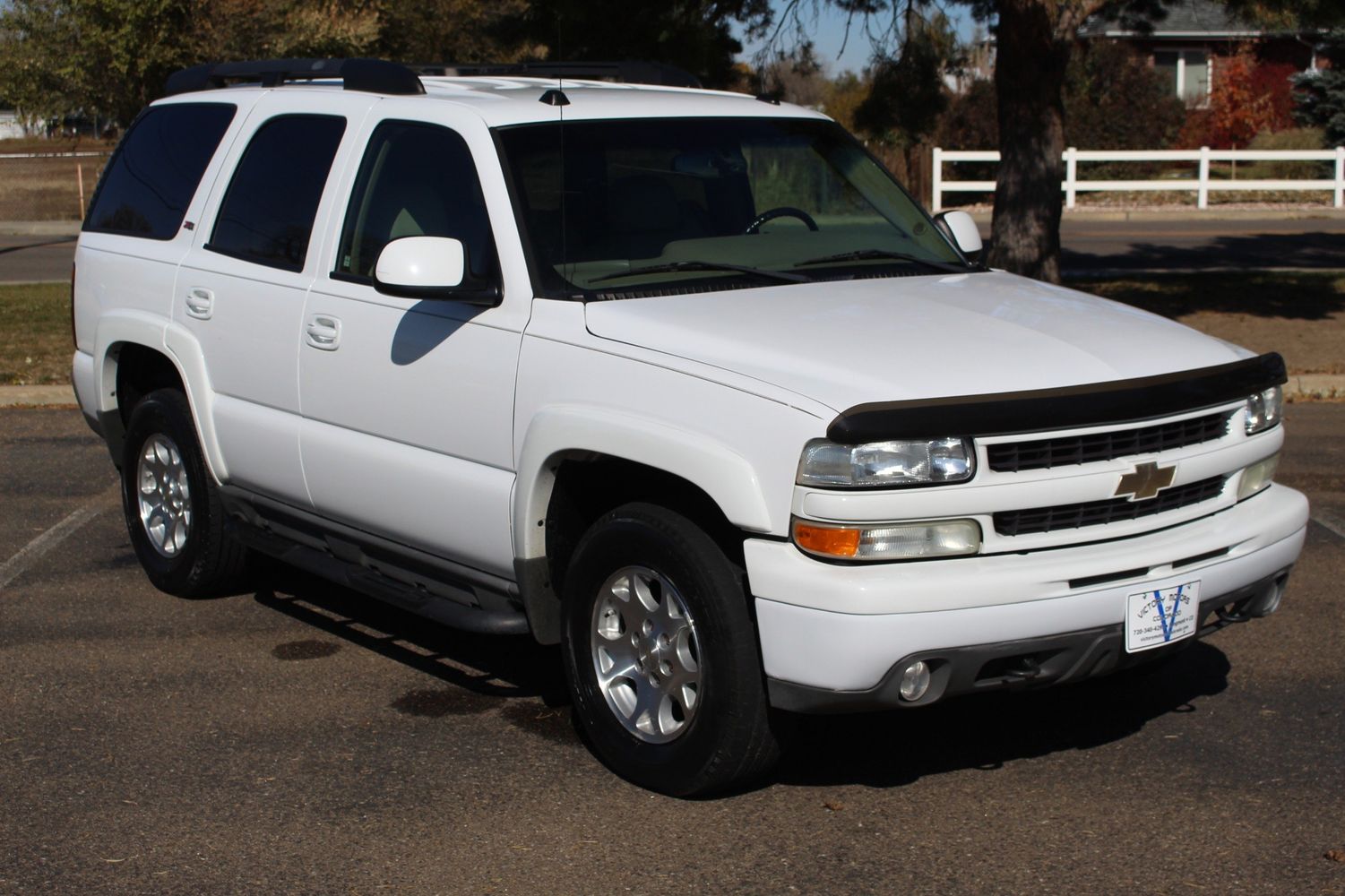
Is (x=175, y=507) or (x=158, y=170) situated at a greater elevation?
(x=158, y=170)

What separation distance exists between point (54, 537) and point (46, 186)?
112 ft

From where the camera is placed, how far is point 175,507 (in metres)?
6.95

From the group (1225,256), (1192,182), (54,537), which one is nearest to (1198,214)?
(1192,182)

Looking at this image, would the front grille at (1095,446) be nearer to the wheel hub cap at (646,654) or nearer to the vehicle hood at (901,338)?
the vehicle hood at (901,338)

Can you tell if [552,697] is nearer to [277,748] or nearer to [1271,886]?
[277,748]

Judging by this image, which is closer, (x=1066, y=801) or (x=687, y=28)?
(x=1066, y=801)

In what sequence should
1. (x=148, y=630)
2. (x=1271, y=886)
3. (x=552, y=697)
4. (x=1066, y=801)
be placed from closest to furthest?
(x=1271, y=886)
(x=1066, y=801)
(x=552, y=697)
(x=148, y=630)

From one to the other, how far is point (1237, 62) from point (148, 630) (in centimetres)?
4135

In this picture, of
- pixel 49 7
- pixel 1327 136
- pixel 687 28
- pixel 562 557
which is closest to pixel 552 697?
pixel 562 557

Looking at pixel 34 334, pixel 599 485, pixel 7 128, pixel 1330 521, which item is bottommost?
pixel 1330 521

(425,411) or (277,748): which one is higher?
(425,411)

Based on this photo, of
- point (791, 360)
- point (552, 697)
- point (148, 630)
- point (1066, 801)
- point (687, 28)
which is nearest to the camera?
point (791, 360)

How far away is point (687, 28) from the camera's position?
601 inches

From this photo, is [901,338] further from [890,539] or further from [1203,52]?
Result: [1203,52]
